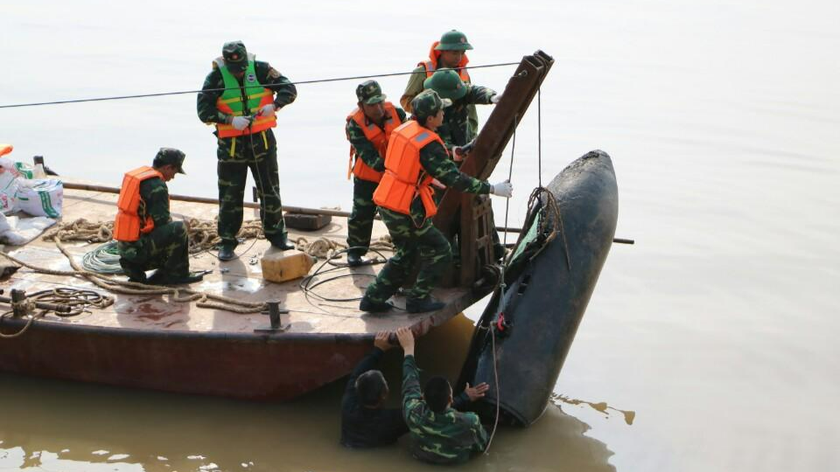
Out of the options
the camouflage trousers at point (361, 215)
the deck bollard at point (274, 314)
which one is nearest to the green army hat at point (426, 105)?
the camouflage trousers at point (361, 215)

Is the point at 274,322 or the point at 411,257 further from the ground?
the point at 411,257

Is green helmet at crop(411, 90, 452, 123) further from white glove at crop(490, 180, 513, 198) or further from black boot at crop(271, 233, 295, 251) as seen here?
black boot at crop(271, 233, 295, 251)

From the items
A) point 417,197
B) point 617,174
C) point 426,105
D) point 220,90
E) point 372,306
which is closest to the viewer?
point 426,105

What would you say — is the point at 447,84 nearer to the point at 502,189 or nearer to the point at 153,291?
the point at 502,189

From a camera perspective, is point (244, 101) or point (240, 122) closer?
point (240, 122)

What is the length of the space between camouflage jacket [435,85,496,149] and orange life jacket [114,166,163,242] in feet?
6.78

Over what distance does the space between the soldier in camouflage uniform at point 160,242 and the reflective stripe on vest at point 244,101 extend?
0.58 meters

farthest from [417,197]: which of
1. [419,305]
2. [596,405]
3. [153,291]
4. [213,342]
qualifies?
[596,405]

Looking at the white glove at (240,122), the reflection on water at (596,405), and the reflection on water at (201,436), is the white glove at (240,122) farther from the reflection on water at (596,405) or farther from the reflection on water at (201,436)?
the reflection on water at (596,405)

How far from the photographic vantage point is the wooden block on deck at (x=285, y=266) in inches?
299

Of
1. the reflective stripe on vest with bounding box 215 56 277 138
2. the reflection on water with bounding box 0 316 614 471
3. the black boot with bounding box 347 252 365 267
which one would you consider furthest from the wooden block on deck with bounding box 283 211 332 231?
the reflection on water with bounding box 0 316 614 471

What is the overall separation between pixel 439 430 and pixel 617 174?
742cm

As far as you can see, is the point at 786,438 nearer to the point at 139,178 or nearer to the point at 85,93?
the point at 139,178

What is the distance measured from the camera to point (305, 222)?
29.1 ft
